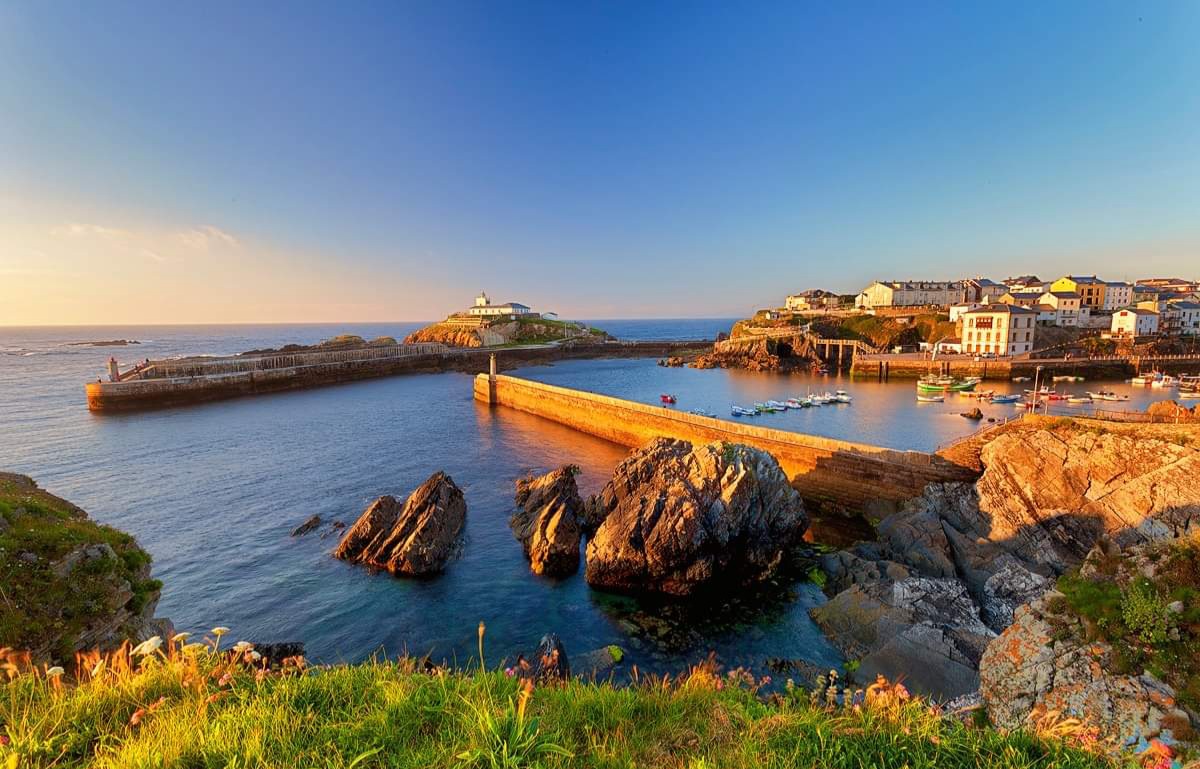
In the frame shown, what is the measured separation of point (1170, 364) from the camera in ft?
233

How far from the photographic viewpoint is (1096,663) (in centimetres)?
940

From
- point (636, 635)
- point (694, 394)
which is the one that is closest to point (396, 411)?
point (694, 394)

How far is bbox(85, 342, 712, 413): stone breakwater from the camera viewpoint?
57312mm

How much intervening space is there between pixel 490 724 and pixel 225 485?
37037 millimetres

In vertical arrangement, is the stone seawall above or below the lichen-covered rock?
above

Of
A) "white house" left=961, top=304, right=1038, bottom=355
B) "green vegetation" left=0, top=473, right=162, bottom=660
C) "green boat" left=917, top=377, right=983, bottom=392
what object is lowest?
"green boat" left=917, top=377, right=983, bottom=392

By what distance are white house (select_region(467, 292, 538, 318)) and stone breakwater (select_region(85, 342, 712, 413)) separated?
34482 mm

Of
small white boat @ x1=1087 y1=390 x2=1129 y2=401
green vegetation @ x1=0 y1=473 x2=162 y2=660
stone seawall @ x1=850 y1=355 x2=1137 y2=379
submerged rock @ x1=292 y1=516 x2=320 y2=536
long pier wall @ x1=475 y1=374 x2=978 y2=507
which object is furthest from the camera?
stone seawall @ x1=850 y1=355 x2=1137 y2=379

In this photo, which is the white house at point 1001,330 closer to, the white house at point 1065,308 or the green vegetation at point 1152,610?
the white house at point 1065,308

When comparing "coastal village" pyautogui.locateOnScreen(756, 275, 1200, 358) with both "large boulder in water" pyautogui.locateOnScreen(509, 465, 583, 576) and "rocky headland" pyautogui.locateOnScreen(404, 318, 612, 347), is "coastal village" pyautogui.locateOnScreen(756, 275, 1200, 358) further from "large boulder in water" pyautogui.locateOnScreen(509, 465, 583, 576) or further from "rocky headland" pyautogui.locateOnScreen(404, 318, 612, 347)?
"large boulder in water" pyautogui.locateOnScreen(509, 465, 583, 576)

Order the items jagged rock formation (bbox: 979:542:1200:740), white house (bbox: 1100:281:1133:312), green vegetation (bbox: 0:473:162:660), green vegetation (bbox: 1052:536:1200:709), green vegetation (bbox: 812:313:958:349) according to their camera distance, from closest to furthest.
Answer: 1. green vegetation (bbox: 0:473:162:660)
2. jagged rock formation (bbox: 979:542:1200:740)
3. green vegetation (bbox: 1052:536:1200:709)
4. green vegetation (bbox: 812:313:958:349)
5. white house (bbox: 1100:281:1133:312)

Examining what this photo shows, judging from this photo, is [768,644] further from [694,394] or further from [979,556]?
[694,394]

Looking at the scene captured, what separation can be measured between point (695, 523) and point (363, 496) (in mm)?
21523

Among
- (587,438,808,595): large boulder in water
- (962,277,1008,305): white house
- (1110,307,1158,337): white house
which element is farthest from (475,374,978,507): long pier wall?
(962,277,1008,305): white house
